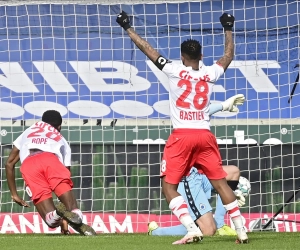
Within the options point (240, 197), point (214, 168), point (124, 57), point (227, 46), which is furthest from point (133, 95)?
point (214, 168)

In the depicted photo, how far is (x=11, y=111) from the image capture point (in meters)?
15.1

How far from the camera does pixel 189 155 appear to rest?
856cm

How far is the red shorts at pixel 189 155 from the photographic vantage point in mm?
8555

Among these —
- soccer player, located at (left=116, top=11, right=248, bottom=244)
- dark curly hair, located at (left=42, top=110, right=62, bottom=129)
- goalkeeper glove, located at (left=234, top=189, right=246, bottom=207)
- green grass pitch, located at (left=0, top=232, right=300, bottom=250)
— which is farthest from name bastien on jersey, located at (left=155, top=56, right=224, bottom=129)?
goalkeeper glove, located at (left=234, top=189, right=246, bottom=207)

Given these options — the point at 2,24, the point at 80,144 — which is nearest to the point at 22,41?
the point at 2,24

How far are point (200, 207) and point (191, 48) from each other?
9.44 ft

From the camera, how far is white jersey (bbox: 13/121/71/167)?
11.0 meters

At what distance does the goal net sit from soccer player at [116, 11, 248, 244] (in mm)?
5743

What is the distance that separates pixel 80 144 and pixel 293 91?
342cm

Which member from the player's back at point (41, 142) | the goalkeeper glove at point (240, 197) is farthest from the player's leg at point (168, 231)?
the player's back at point (41, 142)

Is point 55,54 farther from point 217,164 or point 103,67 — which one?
point 217,164

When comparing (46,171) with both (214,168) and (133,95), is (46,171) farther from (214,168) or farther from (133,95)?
(133,95)

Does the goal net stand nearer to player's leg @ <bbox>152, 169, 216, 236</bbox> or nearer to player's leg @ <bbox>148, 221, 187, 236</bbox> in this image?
player's leg @ <bbox>148, 221, 187, 236</bbox>

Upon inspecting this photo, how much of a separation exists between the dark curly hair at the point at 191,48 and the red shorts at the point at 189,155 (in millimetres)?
672
